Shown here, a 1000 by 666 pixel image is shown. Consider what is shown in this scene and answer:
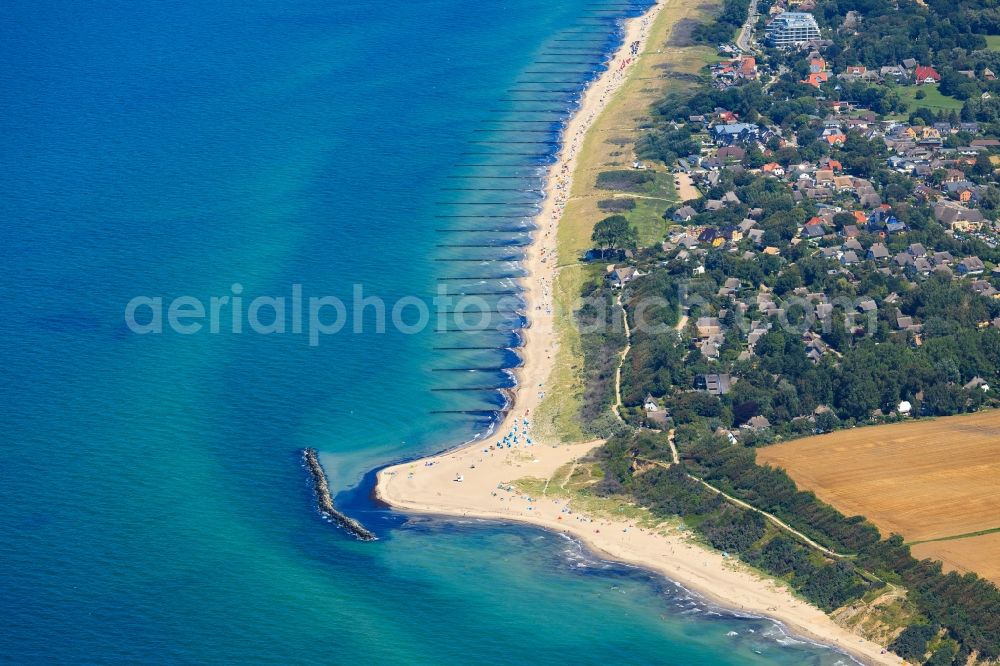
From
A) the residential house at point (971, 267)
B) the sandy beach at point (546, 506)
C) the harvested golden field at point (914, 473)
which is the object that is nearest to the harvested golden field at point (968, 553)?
the harvested golden field at point (914, 473)

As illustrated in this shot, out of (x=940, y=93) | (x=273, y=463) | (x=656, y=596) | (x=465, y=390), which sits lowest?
(x=656, y=596)

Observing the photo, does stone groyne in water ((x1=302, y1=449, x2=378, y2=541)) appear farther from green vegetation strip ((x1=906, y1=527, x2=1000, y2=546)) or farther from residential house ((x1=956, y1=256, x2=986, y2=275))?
residential house ((x1=956, y1=256, x2=986, y2=275))

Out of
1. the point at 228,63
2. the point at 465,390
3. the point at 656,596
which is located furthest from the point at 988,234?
the point at 228,63

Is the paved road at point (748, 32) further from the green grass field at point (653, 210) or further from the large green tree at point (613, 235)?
the large green tree at point (613, 235)

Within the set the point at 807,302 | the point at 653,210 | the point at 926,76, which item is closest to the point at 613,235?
the point at 653,210

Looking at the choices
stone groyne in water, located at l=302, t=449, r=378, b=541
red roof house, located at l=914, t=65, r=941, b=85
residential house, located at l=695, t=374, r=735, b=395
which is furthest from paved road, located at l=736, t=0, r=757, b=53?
stone groyne in water, located at l=302, t=449, r=378, b=541

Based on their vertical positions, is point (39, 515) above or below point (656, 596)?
above

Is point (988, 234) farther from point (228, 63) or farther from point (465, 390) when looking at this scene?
point (228, 63)
